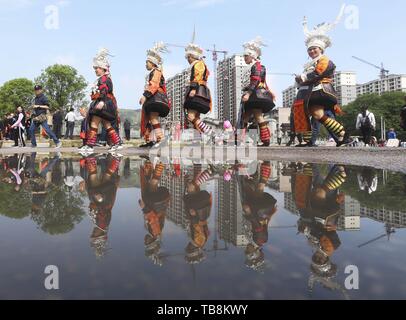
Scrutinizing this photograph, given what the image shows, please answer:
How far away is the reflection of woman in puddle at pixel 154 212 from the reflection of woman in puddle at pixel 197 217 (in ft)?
0.39

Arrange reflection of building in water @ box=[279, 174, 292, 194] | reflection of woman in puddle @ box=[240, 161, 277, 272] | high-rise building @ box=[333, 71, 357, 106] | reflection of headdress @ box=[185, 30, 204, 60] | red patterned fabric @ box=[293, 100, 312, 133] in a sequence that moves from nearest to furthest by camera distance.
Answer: reflection of woman in puddle @ box=[240, 161, 277, 272]
reflection of building in water @ box=[279, 174, 292, 194]
red patterned fabric @ box=[293, 100, 312, 133]
reflection of headdress @ box=[185, 30, 204, 60]
high-rise building @ box=[333, 71, 357, 106]

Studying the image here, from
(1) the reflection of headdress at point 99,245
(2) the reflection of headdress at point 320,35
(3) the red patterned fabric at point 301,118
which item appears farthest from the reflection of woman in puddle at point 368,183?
(2) the reflection of headdress at point 320,35

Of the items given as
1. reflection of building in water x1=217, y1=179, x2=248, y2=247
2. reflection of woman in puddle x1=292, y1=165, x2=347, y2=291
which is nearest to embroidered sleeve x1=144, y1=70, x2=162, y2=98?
→ reflection of woman in puddle x1=292, y1=165, x2=347, y2=291

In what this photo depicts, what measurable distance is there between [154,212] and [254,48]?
7349mm

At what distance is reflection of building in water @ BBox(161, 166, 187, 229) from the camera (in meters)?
1.86

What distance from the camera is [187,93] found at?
28.6 feet

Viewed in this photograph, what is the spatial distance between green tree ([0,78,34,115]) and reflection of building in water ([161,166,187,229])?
182ft

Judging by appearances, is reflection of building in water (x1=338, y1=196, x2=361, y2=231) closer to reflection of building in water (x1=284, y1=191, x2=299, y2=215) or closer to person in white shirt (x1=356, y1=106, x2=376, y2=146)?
reflection of building in water (x1=284, y1=191, x2=299, y2=215)

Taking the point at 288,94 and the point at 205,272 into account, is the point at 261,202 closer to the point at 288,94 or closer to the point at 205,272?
the point at 205,272

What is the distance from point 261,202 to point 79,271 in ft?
4.70

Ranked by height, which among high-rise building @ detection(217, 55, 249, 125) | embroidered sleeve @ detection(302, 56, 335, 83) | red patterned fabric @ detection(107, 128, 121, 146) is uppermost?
high-rise building @ detection(217, 55, 249, 125)

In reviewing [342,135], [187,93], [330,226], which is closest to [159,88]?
[187,93]

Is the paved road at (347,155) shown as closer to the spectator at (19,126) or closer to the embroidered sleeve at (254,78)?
the embroidered sleeve at (254,78)

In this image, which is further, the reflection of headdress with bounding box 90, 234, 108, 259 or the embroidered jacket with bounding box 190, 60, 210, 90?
the embroidered jacket with bounding box 190, 60, 210, 90
